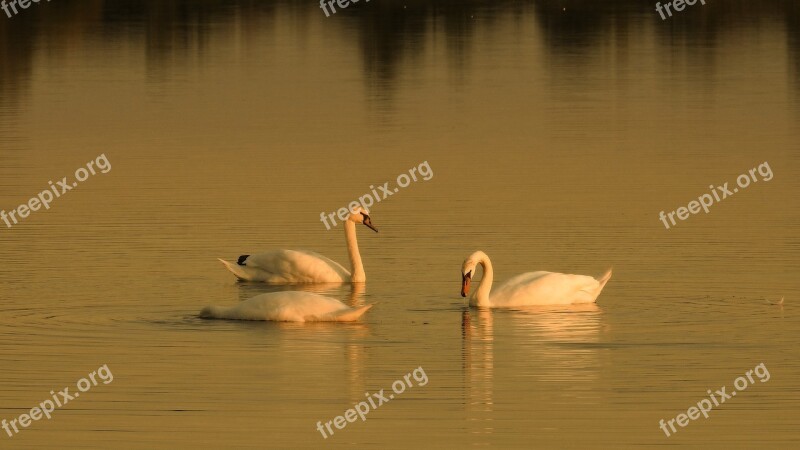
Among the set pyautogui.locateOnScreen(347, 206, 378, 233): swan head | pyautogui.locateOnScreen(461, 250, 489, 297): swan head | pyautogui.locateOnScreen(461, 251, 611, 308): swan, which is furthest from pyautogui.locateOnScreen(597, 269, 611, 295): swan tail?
pyautogui.locateOnScreen(347, 206, 378, 233): swan head

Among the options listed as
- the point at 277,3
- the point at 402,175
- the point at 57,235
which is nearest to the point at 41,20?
the point at 277,3

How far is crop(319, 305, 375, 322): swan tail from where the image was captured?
1819 centimetres

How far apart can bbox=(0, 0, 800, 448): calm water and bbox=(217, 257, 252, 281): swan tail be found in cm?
17

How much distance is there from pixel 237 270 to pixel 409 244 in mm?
2385

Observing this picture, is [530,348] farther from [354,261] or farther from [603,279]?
[354,261]

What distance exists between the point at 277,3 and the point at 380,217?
60392 millimetres

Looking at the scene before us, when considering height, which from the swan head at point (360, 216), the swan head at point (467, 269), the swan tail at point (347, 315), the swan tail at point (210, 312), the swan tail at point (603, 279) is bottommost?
the swan tail at point (347, 315)

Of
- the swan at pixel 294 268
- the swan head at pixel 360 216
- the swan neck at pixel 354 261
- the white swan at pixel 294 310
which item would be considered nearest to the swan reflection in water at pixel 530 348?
the white swan at pixel 294 310

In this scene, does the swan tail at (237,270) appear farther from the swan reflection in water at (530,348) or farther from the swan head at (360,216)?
the swan reflection in water at (530,348)

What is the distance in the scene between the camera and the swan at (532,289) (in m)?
19.2

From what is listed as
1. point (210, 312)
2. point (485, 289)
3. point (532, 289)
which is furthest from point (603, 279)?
point (210, 312)

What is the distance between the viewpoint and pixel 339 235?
24.8 metres

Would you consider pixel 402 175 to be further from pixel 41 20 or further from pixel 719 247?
pixel 41 20

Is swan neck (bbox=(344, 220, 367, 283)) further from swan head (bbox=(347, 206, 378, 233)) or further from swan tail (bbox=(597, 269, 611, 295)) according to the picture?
swan tail (bbox=(597, 269, 611, 295))
